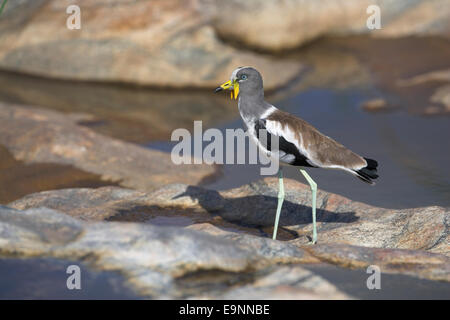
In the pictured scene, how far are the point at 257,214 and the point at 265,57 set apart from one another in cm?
611

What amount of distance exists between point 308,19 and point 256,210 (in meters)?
6.83

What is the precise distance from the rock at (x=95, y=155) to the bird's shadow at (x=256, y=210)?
4.58 feet

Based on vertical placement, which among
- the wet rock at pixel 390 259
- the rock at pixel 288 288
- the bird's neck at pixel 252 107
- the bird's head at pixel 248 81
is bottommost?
the rock at pixel 288 288

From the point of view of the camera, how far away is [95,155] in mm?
8266

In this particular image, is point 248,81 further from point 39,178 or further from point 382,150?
point 382,150

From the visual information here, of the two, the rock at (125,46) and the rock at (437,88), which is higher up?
the rock at (125,46)

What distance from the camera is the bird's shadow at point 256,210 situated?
20.9ft

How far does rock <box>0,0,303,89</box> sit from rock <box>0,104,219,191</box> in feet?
10.3

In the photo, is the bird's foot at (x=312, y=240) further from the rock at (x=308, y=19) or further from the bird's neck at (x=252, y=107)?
the rock at (x=308, y=19)

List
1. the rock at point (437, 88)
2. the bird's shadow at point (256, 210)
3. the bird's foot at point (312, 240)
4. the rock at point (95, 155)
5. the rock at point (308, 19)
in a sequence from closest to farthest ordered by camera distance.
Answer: the bird's foot at point (312, 240), the bird's shadow at point (256, 210), the rock at point (95, 155), the rock at point (437, 88), the rock at point (308, 19)

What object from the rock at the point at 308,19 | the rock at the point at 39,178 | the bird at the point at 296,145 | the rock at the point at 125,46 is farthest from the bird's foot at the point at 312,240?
the rock at the point at 308,19

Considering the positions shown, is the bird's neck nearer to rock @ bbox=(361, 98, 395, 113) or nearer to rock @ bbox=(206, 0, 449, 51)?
rock @ bbox=(361, 98, 395, 113)
